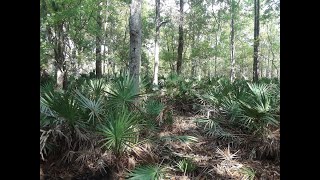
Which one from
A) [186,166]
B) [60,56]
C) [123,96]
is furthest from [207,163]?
[60,56]

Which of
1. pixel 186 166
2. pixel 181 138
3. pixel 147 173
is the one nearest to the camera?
pixel 147 173

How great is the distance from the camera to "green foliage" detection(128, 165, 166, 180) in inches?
194

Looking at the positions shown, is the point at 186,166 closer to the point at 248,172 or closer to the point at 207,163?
the point at 207,163

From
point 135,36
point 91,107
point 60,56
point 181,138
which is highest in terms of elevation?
point 60,56

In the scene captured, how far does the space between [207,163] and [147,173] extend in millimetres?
1585

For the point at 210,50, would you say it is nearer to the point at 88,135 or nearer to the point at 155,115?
the point at 155,115

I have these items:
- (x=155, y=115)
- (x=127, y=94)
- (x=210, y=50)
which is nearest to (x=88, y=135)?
(x=127, y=94)

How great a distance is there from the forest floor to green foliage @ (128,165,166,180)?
1.03 feet

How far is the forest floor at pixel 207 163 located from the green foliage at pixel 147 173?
0.31m

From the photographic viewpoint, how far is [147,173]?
5.02 meters

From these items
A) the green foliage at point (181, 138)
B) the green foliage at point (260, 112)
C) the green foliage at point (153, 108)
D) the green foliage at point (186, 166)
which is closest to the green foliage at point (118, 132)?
the green foliage at point (186, 166)

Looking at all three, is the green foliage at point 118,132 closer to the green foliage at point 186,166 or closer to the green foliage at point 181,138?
the green foliage at point 186,166
